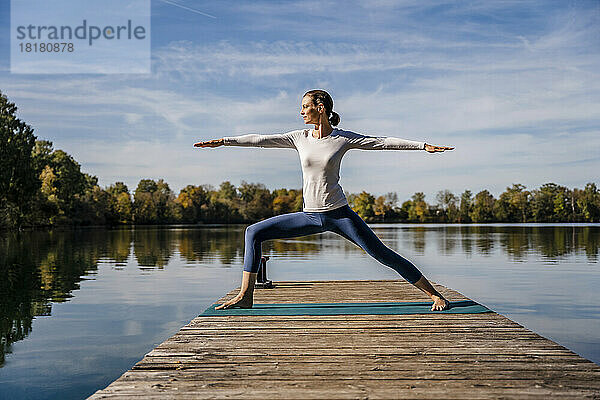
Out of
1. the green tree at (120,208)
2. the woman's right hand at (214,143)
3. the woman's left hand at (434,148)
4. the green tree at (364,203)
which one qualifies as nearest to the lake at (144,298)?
the woman's right hand at (214,143)

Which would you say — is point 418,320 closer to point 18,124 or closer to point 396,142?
point 396,142

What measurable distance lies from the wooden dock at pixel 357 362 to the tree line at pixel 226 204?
6415cm

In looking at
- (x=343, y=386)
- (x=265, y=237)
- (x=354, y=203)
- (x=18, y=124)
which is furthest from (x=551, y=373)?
(x=354, y=203)

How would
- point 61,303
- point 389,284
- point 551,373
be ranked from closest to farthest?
1. point 551,373
2. point 389,284
3. point 61,303

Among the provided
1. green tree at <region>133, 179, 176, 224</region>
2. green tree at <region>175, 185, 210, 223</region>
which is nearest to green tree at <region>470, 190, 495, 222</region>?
green tree at <region>175, 185, 210, 223</region>

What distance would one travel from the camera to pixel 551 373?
12.4ft

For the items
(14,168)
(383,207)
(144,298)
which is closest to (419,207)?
(383,207)

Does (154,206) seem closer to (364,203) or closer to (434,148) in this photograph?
(364,203)

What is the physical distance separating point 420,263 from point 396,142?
17.7 meters

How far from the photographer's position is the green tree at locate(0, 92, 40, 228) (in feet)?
168

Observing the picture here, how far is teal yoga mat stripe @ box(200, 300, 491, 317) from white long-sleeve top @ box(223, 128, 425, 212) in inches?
52.9

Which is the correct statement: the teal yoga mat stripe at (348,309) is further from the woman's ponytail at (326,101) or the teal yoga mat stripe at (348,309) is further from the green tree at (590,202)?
the green tree at (590,202)

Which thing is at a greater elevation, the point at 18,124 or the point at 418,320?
the point at 18,124

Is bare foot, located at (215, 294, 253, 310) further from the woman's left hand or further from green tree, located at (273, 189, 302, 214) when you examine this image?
green tree, located at (273, 189, 302, 214)
